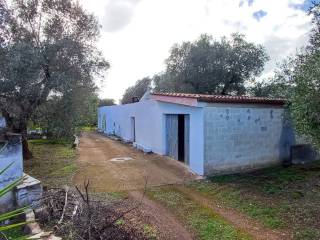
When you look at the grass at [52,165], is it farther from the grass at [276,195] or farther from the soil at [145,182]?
the grass at [276,195]

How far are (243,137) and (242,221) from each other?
18.9 feet

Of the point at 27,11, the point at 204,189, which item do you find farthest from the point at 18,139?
the point at 27,11

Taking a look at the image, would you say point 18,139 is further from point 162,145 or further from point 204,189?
point 162,145

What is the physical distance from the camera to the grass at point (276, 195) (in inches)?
286

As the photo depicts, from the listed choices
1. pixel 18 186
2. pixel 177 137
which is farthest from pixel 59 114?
pixel 18 186

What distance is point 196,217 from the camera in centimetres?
773

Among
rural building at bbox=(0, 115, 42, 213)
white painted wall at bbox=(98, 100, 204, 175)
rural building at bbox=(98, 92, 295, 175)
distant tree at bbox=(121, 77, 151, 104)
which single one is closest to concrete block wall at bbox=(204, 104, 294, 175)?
rural building at bbox=(98, 92, 295, 175)

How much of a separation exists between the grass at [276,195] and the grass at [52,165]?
4876 millimetres

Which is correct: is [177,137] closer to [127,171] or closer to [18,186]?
[127,171]

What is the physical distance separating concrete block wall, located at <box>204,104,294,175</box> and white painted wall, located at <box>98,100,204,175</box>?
17.2 inches

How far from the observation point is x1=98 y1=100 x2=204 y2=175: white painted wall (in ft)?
39.8

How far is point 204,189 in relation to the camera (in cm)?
1020

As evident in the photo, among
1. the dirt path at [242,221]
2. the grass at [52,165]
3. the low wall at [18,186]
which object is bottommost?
the dirt path at [242,221]

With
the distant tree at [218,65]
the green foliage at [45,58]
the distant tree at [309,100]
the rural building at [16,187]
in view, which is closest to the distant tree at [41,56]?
the green foliage at [45,58]
